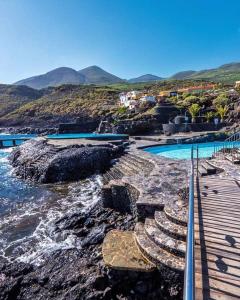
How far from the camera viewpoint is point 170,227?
5.35 meters

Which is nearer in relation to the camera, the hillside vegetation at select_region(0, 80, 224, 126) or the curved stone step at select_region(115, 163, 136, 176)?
the curved stone step at select_region(115, 163, 136, 176)

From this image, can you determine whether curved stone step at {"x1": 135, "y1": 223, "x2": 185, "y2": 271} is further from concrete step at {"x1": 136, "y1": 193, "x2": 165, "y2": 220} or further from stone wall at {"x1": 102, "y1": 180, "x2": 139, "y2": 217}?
stone wall at {"x1": 102, "y1": 180, "x2": 139, "y2": 217}

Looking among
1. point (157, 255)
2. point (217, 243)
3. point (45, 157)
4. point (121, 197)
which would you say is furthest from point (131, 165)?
point (217, 243)

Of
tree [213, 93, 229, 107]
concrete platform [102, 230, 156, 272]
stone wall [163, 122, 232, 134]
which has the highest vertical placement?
tree [213, 93, 229, 107]

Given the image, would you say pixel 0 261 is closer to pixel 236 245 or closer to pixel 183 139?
pixel 236 245

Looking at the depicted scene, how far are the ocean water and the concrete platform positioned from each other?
228 cm

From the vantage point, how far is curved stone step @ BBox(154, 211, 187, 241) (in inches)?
199

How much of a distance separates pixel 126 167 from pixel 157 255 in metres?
10.3

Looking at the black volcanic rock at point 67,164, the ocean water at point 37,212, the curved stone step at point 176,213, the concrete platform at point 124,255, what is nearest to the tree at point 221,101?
the black volcanic rock at point 67,164

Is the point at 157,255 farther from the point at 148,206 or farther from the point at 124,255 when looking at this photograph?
the point at 148,206

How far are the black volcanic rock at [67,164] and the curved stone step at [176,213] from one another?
11.7 metres

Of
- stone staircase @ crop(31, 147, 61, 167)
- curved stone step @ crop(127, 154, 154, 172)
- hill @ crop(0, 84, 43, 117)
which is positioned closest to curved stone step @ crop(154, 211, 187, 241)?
curved stone step @ crop(127, 154, 154, 172)

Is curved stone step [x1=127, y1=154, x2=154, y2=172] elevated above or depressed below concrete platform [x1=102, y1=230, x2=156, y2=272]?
above

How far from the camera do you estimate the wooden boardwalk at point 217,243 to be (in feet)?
10.5
